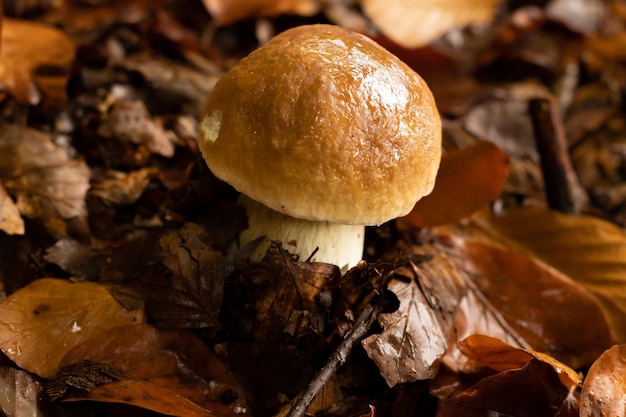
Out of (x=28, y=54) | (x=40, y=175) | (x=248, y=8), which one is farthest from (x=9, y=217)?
(x=248, y=8)

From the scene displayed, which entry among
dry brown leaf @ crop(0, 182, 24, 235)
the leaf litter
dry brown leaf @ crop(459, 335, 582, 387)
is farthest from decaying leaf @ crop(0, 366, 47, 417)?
dry brown leaf @ crop(459, 335, 582, 387)

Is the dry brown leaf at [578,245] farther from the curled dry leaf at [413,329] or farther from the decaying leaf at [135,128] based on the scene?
the decaying leaf at [135,128]

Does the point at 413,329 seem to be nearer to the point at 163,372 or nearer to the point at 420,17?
the point at 163,372

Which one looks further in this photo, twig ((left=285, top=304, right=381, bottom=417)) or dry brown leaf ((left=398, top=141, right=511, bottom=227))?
dry brown leaf ((left=398, top=141, right=511, bottom=227))

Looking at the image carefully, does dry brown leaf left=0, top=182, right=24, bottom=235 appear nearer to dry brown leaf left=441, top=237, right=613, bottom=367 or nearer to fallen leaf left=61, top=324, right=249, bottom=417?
fallen leaf left=61, top=324, right=249, bottom=417

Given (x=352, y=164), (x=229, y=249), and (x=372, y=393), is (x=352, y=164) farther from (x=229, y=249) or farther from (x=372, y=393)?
(x=372, y=393)

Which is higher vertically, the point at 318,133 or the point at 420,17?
the point at 318,133
